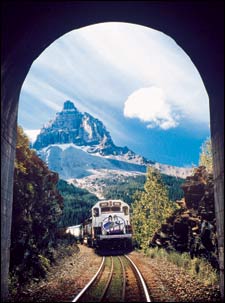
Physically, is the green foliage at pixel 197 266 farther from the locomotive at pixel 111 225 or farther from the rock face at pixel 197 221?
the locomotive at pixel 111 225

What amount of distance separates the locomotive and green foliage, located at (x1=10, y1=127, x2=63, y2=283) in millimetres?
9920

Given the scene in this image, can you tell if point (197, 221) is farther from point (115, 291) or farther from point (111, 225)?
point (111, 225)

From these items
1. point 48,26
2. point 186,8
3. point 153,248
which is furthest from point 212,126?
point 153,248

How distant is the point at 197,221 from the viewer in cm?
1798

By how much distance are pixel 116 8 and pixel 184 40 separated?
234cm

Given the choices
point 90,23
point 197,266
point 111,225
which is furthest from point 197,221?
point 111,225

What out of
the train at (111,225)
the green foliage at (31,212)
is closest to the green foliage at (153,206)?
the train at (111,225)

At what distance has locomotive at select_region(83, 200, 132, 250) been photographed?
3095 cm

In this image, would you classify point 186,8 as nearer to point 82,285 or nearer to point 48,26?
point 48,26

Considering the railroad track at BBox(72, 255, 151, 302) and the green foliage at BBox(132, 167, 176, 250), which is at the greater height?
the green foliage at BBox(132, 167, 176, 250)

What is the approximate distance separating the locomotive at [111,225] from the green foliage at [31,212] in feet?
32.5

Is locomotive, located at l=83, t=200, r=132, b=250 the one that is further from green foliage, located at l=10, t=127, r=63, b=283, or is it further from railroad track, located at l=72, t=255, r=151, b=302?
railroad track, located at l=72, t=255, r=151, b=302

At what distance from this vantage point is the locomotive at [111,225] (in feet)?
102

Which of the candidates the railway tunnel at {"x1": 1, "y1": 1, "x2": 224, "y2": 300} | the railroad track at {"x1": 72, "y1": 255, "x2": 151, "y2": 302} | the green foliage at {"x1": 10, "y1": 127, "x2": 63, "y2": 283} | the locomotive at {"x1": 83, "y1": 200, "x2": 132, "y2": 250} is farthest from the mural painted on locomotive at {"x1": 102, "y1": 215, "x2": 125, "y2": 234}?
the railway tunnel at {"x1": 1, "y1": 1, "x2": 224, "y2": 300}
